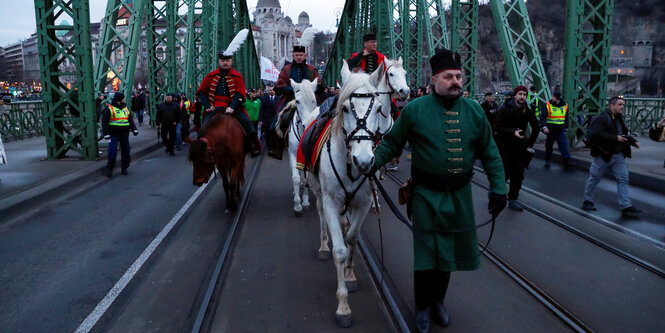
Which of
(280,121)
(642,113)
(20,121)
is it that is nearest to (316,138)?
(280,121)

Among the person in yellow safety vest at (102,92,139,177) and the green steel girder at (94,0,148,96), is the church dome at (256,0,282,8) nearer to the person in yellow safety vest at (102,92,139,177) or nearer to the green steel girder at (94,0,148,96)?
the green steel girder at (94,0,148,96)

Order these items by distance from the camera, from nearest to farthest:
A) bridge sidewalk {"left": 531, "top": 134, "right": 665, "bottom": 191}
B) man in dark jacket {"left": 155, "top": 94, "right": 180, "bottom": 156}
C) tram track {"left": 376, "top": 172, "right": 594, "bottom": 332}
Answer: tram track {"left": 376, "top": 172, "right": 594, "bottom": 332}, bridge sidewalk {"left": 531, "top": 134, "right": 665, "bottom": 191}, man in dark jacket {"left": 155, "top": 94, "right": 180, "bottom": 156}

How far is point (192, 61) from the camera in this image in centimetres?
2450

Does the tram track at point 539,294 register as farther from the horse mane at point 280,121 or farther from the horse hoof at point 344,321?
the horse mane at point 280,121

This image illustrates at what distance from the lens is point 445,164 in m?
3.82

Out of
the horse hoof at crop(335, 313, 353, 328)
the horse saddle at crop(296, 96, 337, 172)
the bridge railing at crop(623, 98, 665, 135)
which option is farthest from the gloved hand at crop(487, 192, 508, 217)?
the bridge railing at crop(623, 98, 665, 135)

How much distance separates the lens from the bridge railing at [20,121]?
19.0m

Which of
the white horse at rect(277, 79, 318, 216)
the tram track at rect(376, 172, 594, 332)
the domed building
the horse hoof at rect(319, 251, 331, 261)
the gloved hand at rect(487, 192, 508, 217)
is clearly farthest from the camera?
the domed building

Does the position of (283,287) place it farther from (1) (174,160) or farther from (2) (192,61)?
(2) (192,61)

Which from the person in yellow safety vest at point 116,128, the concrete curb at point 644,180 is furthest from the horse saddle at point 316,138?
the concrete curb at point 644,180

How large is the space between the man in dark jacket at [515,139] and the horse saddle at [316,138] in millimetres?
4036

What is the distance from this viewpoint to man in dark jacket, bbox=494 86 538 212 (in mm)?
8336

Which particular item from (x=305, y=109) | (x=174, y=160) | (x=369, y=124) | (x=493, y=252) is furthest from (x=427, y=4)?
(x=369, y=124)

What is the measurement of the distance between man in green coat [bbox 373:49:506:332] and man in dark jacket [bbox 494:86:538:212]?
182 inches
